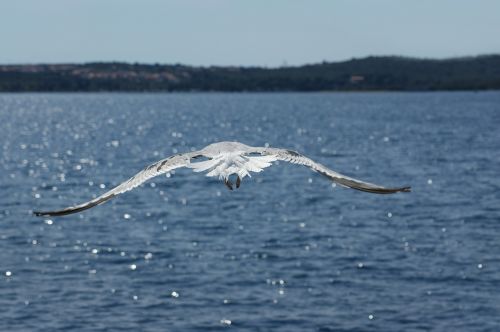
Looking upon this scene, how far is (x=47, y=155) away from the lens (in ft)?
410

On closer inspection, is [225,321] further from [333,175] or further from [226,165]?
[333,175]

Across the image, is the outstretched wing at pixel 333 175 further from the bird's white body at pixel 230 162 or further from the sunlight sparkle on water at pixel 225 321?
the sunlight sparkle on water at pixel 225 321

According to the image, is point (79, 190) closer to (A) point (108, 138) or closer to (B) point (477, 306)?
(B) point (477, 306)

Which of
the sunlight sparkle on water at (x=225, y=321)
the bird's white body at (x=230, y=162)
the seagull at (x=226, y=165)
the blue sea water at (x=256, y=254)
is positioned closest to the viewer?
the seagull at (x=226, y=165)

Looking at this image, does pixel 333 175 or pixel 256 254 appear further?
pixel 256 254

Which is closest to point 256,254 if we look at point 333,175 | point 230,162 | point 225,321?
point 225,321

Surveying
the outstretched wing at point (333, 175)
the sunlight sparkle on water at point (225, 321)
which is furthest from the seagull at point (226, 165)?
the sunlight sparkle on water at point (225, 321)

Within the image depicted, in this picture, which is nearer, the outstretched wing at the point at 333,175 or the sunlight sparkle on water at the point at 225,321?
the outstretched wing at the point at 333,175

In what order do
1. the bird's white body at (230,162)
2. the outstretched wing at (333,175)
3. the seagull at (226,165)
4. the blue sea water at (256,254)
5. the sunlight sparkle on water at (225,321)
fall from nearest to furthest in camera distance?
the outstretched wing at (333,175) → the seagull at (226,165) → the bird's white body at (230,162) → the sunlight sparkle on water at (225,321) → the blue sea water at (256,254)

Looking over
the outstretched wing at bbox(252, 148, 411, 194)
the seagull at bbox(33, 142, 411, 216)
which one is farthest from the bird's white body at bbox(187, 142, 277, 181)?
the outstretched wing at bbox(252, 148, 411, 194)

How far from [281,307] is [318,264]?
7.93m

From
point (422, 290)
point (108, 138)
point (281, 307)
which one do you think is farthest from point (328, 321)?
point (108, 138)

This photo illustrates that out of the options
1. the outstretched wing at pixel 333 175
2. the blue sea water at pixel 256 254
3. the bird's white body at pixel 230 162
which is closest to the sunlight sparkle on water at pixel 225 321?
the blue sea water at pixel 256 254

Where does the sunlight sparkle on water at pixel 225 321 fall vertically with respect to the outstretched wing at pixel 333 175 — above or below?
below
